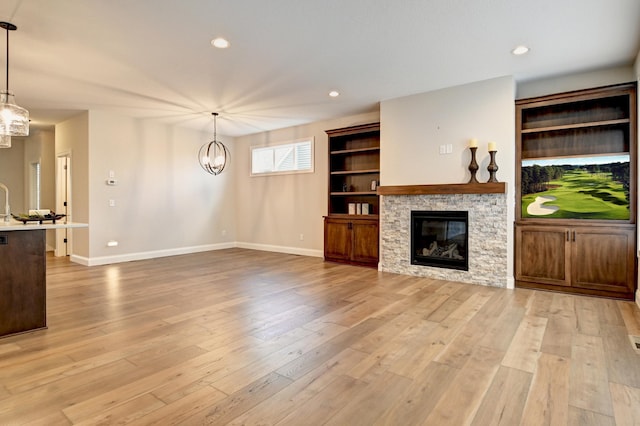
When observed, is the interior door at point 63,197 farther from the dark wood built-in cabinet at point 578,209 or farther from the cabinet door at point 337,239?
the dark wood built-in cabinet at point 578,209

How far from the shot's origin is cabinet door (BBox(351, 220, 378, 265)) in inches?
231

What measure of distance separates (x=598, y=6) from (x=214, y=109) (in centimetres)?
529

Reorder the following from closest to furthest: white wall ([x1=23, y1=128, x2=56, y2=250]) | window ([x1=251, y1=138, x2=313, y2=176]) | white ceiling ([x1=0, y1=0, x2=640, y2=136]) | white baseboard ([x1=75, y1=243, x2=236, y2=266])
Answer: white ceiling ([x1=0, y1=0, x2=640, y2=136]), white baseboard ([x1=75, y1=243, x2=236, y2=266]), window ([x1=251, y1=138, x2=313, y2=176]), white wall ([x1=23, y1=128, x2=56, y2=250])

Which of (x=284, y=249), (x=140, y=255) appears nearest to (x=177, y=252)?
(x=140, y=255)

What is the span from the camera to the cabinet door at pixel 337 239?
Result: 20.5 ft

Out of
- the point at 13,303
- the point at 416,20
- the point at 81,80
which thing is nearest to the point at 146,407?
the point at 13,303

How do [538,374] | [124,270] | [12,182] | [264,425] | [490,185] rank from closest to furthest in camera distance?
[264,425]
[538,374]
[490,185]
[124,270]
[12,182]

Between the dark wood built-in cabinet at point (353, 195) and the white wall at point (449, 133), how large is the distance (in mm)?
571

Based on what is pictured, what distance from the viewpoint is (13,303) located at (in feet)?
9.45

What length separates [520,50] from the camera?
3.74 m

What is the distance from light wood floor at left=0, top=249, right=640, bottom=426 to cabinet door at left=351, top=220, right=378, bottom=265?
161 centimetres

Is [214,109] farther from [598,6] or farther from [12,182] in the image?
[12,182]

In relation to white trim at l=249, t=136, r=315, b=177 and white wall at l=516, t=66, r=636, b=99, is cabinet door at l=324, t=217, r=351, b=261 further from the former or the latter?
white wall at l=516, t=66, r=636, b=99

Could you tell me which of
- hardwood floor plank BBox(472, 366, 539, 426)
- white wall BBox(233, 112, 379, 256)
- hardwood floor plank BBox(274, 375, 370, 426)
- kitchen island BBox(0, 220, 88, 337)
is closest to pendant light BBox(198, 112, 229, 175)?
white wall BBox(233, 112, 379, 256)
